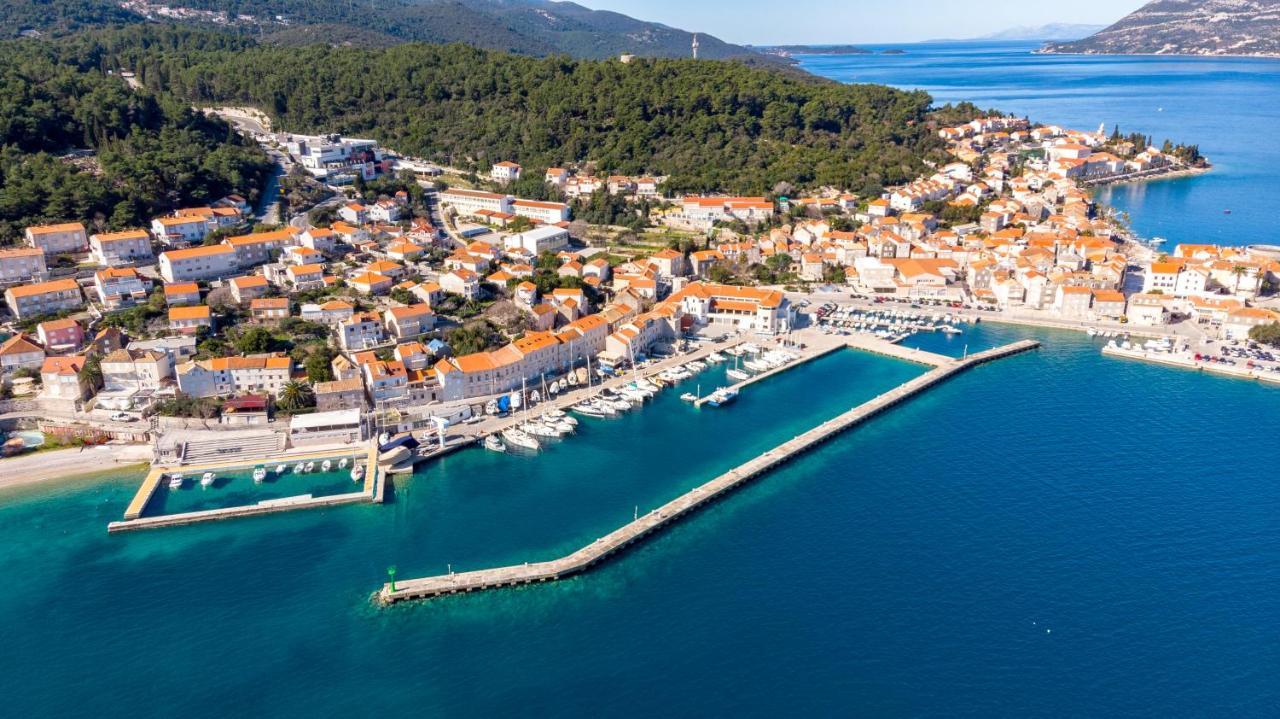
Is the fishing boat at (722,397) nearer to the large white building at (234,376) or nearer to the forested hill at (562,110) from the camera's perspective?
the large white building at (234,376)

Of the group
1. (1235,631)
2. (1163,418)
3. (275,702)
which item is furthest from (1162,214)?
(275,702)

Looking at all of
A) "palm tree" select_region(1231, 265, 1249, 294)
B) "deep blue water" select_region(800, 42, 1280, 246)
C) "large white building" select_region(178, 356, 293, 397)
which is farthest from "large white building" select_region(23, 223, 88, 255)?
"deep blue water" select_region(800, 42, 1280, 246)

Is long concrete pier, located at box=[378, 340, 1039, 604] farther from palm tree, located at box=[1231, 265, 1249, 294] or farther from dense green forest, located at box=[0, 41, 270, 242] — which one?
dense green forest, located at box=[0, 41, 270, 242]

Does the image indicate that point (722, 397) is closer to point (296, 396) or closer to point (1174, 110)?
point (296, 396)

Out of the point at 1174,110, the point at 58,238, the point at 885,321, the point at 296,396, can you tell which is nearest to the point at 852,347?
the point at 885,321

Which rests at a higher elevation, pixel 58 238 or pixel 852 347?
pixel 58 238

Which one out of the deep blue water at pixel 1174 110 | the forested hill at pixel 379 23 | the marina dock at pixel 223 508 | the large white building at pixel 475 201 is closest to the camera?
the marina dock at pixel 223 508

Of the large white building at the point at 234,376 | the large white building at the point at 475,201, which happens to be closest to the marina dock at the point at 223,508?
the large white building at the point at 234,376
